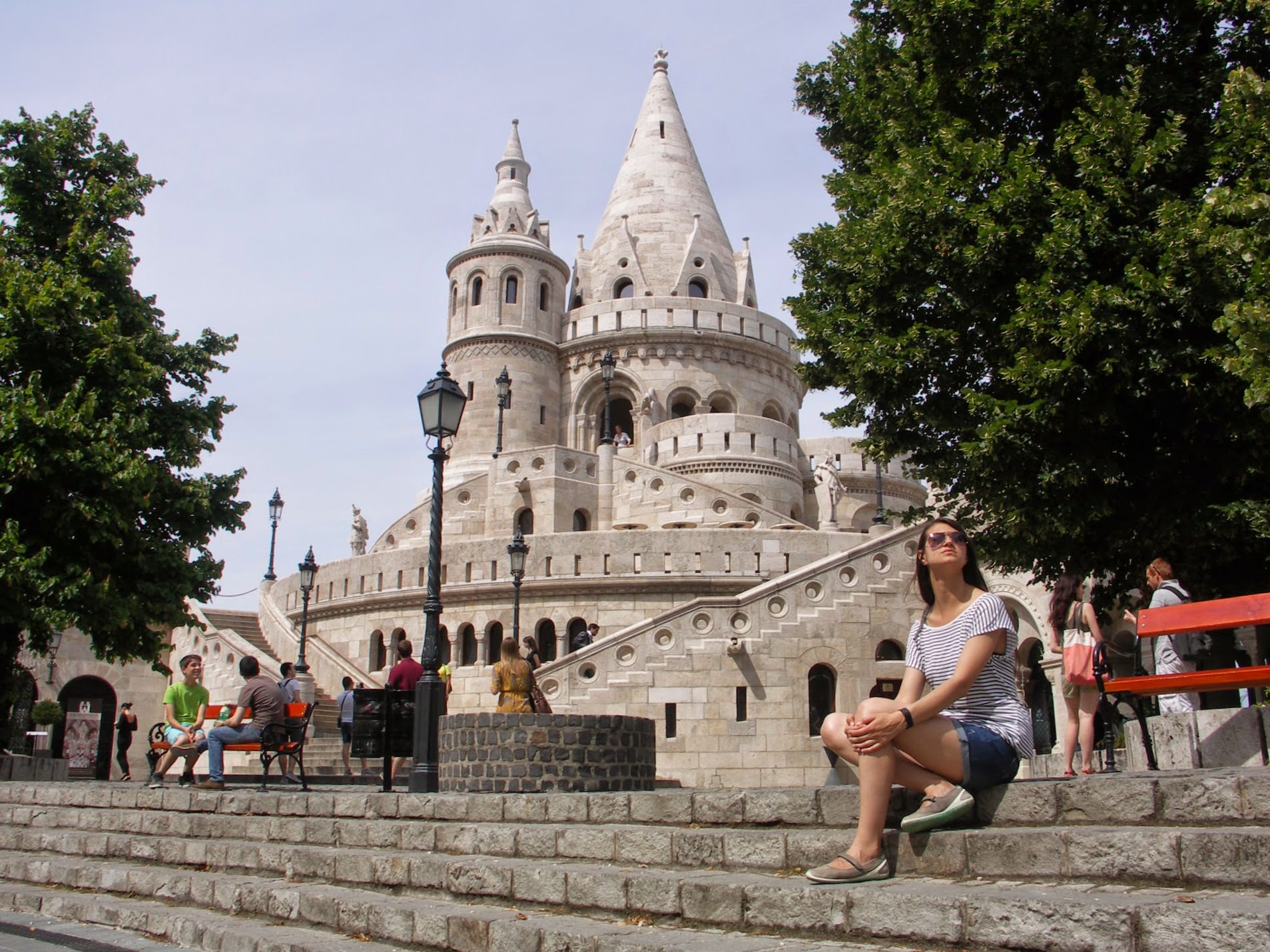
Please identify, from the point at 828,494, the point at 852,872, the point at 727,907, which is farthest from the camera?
the point at 828,494

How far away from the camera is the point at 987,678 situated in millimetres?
4891

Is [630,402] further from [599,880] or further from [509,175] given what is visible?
[599,880]

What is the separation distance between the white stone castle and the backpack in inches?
321

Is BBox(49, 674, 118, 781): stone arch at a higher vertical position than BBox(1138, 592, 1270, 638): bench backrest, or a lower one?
lower

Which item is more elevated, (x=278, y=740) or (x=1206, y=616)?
(x=1206, y=616)

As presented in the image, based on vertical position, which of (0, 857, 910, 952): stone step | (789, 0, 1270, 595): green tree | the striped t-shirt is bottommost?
(0, 857, 910, 952): stone step

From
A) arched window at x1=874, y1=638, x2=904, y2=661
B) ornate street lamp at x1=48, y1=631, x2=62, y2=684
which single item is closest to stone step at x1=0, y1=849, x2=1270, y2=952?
arched window at x1=874, y1=638, x2=904, y2=661

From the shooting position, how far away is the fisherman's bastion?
771 inches

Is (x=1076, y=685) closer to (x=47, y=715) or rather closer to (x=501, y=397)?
(x=47, y=715)

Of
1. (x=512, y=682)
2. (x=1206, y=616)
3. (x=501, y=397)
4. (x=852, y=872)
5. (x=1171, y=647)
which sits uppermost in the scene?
(x=501, y=397)

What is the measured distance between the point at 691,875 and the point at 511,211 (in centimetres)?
3806

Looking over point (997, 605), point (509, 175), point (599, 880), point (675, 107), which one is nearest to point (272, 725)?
point (599, 880)

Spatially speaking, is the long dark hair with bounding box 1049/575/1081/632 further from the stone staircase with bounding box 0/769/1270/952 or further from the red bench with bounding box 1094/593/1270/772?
the stone staircase with bounding box 0/769/1270/952

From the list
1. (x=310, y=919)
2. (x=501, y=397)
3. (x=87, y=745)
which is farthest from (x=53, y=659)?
(x=310, y=919)
